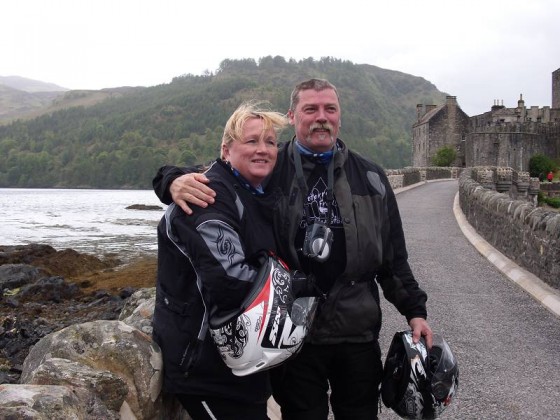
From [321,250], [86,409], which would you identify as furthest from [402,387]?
[86,409]

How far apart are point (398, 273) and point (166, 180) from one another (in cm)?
123

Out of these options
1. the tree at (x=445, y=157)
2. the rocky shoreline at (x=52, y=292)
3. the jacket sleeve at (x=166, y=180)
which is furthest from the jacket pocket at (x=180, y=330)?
the tree at (x=445, y=157)

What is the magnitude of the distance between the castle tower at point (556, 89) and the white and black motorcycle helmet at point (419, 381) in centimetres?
5496

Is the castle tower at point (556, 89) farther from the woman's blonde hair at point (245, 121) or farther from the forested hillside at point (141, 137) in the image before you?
the forested hillside at point (141, 137)

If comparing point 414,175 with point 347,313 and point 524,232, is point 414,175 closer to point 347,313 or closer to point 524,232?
point 524,232

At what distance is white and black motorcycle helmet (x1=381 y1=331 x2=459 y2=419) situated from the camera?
2.95 metres

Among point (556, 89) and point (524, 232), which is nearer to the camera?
point (524, 232)

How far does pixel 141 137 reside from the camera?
464 feet

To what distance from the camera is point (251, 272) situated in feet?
7.88

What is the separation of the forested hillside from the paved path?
4081 inches

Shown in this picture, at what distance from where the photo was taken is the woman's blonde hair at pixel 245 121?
262 centimetres

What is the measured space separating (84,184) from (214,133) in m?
28.8

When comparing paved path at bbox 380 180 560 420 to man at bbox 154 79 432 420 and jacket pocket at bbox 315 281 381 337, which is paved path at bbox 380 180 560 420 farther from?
jacket pocket at bbox 315 281 381 337

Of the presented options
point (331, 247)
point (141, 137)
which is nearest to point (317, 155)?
point (331, 247)
